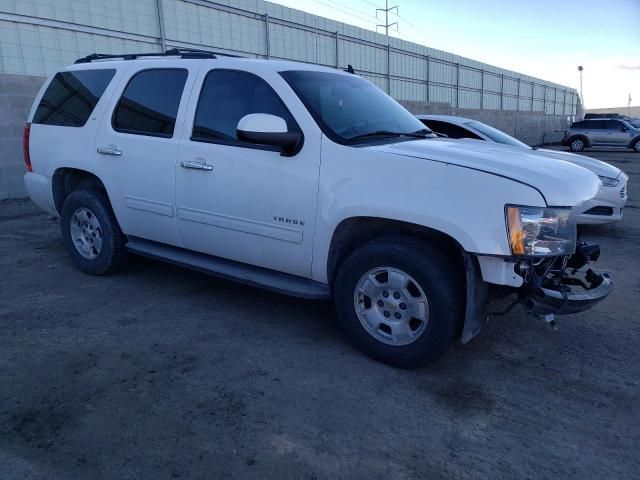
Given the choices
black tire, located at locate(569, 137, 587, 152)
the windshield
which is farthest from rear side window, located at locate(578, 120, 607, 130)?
the windshield

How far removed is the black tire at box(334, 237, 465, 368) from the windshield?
81 centimetres

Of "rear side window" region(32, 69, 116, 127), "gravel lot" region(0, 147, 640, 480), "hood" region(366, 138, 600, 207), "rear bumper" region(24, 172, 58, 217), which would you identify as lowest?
"gravel lot" region(0, 147, 640, 480)

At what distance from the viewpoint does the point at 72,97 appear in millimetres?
5062

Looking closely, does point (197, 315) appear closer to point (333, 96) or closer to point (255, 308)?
point (255, 308)

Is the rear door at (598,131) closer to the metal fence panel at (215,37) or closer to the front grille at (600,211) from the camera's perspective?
the metal fence panel at (215,37)

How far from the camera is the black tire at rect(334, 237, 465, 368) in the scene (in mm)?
3078

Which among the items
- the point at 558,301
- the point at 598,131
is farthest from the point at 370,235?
the point at 598,131

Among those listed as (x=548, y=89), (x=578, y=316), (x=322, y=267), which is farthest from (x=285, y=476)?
(x=548, y=89)

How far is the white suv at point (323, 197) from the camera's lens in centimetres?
298

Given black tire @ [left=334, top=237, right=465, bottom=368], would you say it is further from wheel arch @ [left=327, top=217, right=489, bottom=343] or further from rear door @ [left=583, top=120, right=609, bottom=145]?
rear door @ [left=583, top=120, right=609, bottom=145]

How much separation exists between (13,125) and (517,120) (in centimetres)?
2591

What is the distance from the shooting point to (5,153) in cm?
933

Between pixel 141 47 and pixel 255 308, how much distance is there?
390 inches

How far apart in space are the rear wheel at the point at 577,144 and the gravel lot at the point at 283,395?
25.0 m
